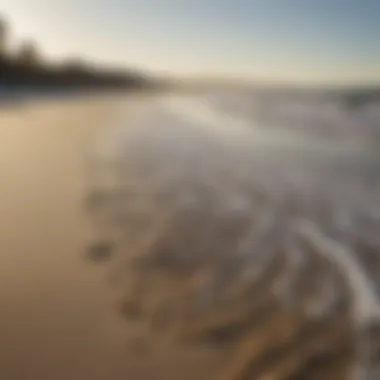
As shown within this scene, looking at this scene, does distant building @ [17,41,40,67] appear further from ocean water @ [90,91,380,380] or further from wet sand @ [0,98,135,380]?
ocean water @ [90,91,380,380]

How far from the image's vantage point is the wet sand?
915mm

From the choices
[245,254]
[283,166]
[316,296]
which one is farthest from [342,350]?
[283,166]

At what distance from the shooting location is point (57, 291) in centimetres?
96

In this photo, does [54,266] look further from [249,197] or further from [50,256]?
[249,197]

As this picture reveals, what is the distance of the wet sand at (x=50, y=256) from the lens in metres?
0.91

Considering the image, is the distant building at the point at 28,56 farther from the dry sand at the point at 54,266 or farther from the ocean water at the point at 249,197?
the ocean water at the point at 249,197

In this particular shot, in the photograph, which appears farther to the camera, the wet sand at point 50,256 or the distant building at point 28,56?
the distant building at point 28,56

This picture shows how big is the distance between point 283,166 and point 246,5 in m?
0.30

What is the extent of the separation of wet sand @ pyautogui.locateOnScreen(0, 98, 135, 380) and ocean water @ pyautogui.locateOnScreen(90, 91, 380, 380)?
0.16 ft

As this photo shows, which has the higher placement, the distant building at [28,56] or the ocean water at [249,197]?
the distant building at [28,56]

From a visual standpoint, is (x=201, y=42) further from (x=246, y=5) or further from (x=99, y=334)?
(x=99, y=334)

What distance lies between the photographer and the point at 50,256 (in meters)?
0.98

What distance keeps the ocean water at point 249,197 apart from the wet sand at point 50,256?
0.05m

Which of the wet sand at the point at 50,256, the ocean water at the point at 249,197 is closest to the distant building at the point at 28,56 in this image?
the wet sand at the point at 50,256
